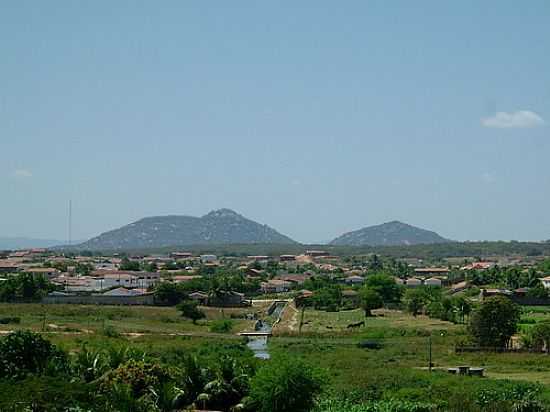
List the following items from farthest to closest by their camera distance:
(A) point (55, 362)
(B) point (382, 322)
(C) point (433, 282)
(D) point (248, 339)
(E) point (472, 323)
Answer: (C) point (433, 282) < (B) point (382, 322) < (D) point (248, 339) < (E) point (472, 323) < (A) point (55, 362)

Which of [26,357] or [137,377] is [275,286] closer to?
[26,357]

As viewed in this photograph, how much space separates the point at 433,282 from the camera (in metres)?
94.0

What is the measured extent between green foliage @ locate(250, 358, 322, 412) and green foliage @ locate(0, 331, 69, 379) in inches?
243

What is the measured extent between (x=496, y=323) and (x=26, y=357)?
22248 mm

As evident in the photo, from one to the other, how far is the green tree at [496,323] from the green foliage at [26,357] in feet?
67.4

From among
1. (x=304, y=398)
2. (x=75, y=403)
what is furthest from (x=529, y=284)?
(x=75, y=403)

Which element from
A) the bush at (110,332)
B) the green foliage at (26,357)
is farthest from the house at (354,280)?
the green foliage at (26,357)

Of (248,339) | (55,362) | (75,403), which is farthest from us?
(248,339)

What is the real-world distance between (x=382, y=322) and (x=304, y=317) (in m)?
6.36

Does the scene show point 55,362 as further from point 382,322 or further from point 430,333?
point 382,322

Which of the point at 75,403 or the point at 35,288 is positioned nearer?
the point at 75,403

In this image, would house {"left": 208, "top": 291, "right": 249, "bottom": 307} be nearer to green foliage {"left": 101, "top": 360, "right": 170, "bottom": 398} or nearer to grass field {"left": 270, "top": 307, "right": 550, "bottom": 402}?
grass field {"left": 270, "top": 307, "right": 550, "bottom": 402}

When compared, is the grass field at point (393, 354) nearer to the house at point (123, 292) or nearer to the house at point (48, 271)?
the house at point (123, 292)

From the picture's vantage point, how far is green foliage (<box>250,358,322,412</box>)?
24.4 m
